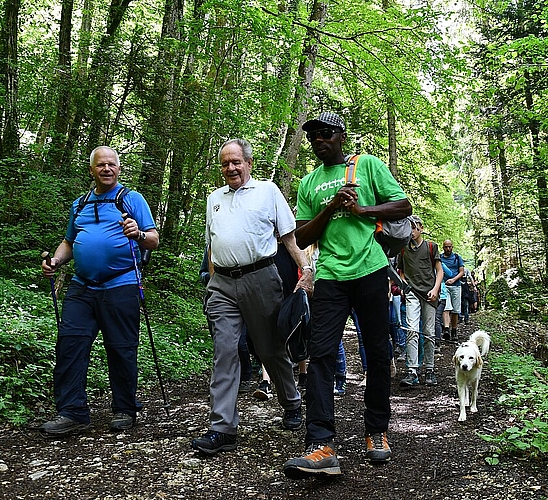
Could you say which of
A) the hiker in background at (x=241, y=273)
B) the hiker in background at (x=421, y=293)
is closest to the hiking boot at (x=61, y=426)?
the hiker in background at (x=241, y=273)

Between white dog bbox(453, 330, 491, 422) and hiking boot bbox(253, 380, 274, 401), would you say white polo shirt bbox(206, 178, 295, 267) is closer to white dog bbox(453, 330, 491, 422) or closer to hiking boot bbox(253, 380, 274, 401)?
hiking boot bbox(253, 380, 274, 401)

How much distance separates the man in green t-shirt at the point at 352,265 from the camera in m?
4.39

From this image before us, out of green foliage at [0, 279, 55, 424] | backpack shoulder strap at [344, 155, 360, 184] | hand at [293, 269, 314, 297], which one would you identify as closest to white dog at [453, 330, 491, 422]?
hand at [293, 269, 314, 297]

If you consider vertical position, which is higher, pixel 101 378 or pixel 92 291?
pixel 92 291

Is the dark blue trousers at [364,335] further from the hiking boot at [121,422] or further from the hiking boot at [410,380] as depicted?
the hiking boot at [410,380]

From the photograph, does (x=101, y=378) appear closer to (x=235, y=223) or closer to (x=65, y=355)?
(x=65, y=355)

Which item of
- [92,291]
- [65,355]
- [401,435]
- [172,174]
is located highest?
[172,174]

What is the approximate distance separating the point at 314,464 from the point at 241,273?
66.8 inches

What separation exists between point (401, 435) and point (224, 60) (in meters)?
9.92

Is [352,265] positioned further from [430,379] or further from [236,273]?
[430,379]

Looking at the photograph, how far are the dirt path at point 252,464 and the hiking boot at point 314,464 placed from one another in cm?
11

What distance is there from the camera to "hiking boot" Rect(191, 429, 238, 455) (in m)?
4.68

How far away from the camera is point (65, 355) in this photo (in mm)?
5359

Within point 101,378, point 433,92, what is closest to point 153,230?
point 101,378
